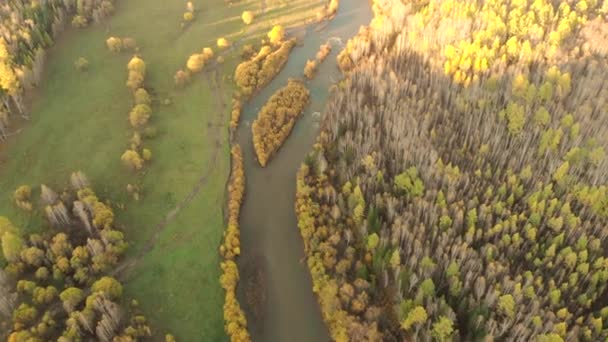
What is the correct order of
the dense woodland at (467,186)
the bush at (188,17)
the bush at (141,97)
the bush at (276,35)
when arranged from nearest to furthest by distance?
the dense woodland at (467,186) < the bush at (141,97) < the bush at (276,35) < the bush at (188,17)

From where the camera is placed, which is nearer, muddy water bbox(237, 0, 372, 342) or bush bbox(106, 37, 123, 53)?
muddy water bbox(237, 0, 372, 342)

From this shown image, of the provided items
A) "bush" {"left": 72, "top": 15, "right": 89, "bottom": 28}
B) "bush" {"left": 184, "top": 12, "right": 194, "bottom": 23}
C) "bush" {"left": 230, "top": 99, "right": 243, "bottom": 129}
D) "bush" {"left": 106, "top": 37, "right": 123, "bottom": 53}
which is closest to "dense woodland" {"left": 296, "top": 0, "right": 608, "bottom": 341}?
"bush" {"left": 230, "top": 99, "right": 243, "bottom": 129}

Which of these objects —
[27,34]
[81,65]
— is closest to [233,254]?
[81,65]

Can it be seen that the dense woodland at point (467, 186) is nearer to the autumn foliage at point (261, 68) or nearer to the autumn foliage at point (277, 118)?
the autumn foliage at point (277, 118)

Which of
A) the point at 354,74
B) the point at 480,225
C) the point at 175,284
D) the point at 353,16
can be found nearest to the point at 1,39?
the point at 175,284

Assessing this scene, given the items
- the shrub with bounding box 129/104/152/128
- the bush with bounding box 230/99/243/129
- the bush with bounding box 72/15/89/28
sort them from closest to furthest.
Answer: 1. the shrub with bounding box 129/104/152/128
2. the bush with bounding box 230/99/243/129
3. the bush with bounding box 72/15/89/28

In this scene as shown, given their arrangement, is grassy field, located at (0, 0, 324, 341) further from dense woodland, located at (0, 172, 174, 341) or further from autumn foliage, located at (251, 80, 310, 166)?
autumn foliage, located at (251, 80, 310, 166)

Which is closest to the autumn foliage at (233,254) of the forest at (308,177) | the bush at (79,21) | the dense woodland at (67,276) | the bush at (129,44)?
the forest at (308,177)
